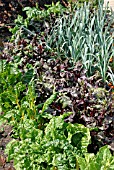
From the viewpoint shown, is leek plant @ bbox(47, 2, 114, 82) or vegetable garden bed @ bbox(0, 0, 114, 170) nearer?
vegetable garden bed @ bbox(0, 0, 114, 170)

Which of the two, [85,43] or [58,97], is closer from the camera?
[58,97]

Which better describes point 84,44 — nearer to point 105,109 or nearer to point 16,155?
point 105,109

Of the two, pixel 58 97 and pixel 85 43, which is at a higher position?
pixel 85 43

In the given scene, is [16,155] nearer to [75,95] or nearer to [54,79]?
[75,95]

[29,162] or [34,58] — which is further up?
[34,58]

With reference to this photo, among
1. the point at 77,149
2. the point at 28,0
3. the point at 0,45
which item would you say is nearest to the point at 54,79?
the point at 77,149

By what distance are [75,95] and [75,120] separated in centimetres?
25

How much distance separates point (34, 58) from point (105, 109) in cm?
149

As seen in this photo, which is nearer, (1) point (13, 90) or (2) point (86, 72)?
(1) point (13, 90)

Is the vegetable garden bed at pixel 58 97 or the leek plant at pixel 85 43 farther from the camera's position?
the leek plant at pixel 85 43

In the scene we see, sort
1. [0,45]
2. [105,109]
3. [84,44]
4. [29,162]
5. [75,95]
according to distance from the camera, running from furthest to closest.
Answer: [0,45]
[84,44]
[75,95]
[105,109]
[29,162]

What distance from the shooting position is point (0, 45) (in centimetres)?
539

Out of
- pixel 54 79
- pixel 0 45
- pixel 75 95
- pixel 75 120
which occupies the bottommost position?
pixel 75 120

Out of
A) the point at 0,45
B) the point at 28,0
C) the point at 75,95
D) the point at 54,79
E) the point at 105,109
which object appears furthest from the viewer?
the point at 28,0
